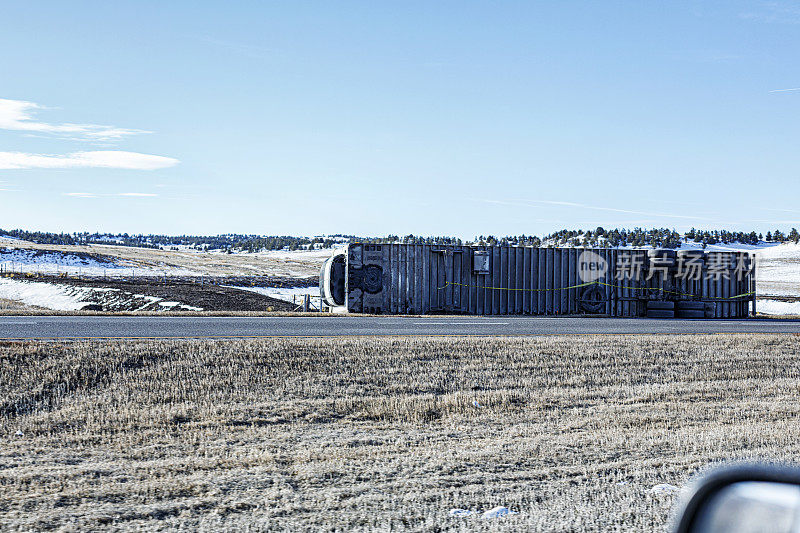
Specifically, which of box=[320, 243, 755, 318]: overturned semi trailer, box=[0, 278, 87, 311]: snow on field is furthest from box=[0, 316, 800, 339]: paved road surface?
box=[0, 278, 87, 311]: snow on field

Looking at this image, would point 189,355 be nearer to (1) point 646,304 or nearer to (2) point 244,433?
(2) point 244,433

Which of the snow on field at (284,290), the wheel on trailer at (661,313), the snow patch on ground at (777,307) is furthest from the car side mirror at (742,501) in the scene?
the snow on field at (284,290)

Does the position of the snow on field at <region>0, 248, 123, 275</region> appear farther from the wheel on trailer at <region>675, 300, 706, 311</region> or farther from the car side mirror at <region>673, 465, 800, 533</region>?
the car side mirror at <region>673, 465, 800, 533</region>

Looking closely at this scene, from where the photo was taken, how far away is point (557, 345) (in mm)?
17047

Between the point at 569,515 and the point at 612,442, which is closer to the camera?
the point at 569,515

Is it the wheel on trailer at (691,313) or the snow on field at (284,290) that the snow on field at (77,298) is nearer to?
the snow on field at (284,290)

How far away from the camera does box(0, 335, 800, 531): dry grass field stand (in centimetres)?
684

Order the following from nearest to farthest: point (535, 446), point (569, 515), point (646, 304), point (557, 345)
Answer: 1. point (569, 515)
2. point (535, 446)
3. point (557, 345)
4. point (646, 304)

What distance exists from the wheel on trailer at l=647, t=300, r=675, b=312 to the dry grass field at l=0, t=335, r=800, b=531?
38.7ft

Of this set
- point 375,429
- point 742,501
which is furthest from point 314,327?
point 742,501

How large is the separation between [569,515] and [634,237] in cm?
13001

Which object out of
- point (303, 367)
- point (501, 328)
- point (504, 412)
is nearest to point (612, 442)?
point (504, 412)

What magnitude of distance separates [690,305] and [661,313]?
1238 millimetres

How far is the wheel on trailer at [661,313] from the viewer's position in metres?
30.0
